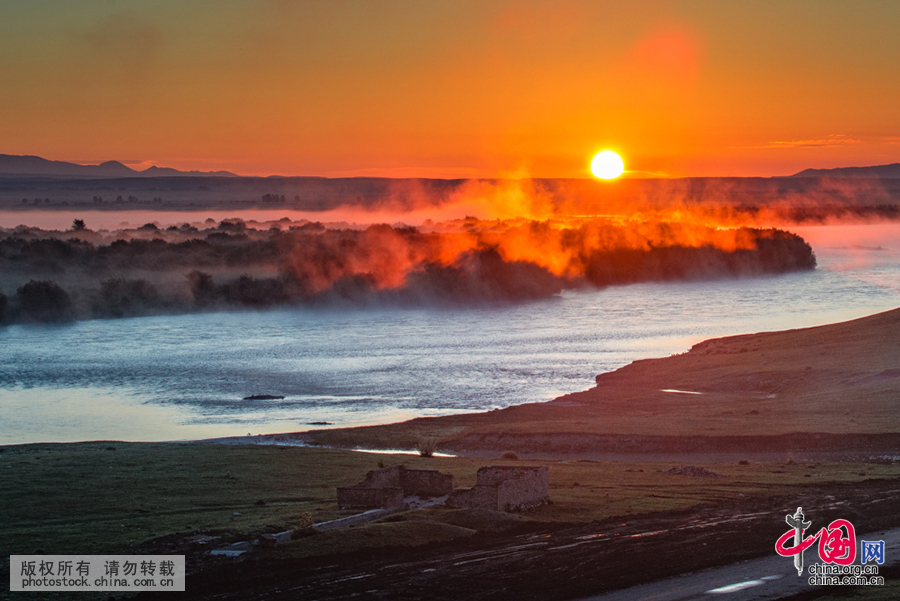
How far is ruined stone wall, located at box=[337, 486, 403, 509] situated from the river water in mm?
20207

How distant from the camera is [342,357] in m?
75.2

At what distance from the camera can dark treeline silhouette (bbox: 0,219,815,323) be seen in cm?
11312

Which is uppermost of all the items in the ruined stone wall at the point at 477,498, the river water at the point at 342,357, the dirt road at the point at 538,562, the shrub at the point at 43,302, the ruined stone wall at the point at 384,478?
the shrub at the point at 43,302

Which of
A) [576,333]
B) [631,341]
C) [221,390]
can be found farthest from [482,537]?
[576,333]

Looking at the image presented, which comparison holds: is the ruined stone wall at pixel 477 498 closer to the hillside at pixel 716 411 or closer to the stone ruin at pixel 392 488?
the stone ruin at pixel 392 488

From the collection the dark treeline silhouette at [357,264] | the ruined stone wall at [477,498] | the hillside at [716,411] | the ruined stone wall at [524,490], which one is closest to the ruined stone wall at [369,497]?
the ruined stone wall at [477,498]

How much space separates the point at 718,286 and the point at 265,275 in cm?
6355

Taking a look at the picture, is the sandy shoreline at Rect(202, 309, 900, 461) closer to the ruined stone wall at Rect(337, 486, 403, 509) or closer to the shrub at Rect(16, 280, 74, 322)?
the ruined stone wall at Rect(337, 486, 403, 509)

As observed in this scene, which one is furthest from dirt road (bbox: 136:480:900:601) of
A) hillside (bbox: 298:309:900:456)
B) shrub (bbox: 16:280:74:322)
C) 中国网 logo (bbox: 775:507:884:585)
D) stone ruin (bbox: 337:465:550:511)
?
shrub (bbox: 16:280:74:322)

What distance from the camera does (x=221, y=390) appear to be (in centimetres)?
6047

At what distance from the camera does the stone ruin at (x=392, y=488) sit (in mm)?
28078

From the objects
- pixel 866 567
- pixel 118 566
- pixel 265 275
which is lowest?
pixel 866 567

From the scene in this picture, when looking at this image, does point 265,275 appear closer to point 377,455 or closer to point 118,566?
point 377,455

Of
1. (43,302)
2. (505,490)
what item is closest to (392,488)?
(505,490)
